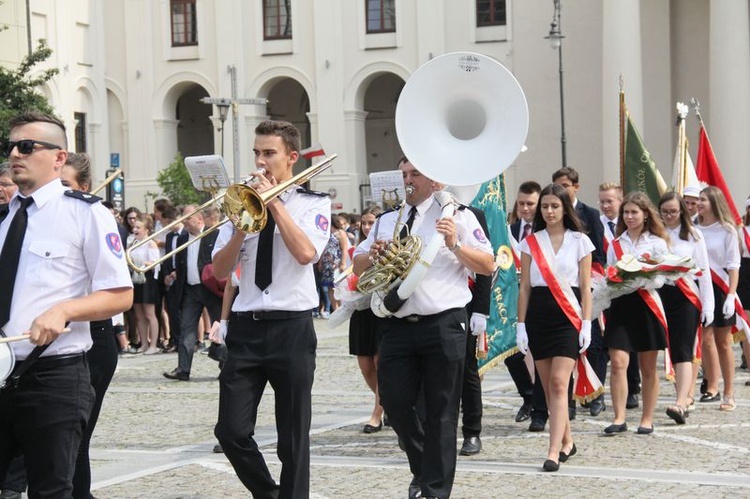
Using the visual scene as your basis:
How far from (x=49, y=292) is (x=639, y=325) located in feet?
20.5

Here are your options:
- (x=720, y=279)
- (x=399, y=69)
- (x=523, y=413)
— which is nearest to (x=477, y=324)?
(x=523, y=413)

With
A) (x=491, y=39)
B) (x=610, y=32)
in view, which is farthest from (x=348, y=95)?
(x=610, y=32)

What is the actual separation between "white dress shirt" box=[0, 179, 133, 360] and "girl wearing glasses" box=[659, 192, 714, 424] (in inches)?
259

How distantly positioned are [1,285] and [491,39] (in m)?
49.7

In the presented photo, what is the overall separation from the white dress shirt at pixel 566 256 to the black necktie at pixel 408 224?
1.92m

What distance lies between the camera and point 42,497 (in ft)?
17.9

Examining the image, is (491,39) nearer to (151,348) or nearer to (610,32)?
(610,32)

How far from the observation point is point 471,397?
9914 mm

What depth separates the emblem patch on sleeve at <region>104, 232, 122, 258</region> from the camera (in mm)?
5656

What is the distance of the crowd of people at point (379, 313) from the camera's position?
5.57 meters

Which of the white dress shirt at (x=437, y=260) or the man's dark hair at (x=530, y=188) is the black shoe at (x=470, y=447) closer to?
the white dress shirt at (x=437, y=260)

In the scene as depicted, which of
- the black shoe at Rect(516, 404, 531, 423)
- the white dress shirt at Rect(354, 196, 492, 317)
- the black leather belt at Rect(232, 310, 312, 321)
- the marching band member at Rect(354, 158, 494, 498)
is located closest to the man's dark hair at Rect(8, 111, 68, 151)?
the black leather belt at Rect(232, 310, 312, 321)

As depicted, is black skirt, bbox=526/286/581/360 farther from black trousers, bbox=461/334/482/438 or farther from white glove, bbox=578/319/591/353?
black trousers, bbox=461/334/482/438

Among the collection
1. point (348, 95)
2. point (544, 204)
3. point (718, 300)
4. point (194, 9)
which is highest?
point (194, 9)
